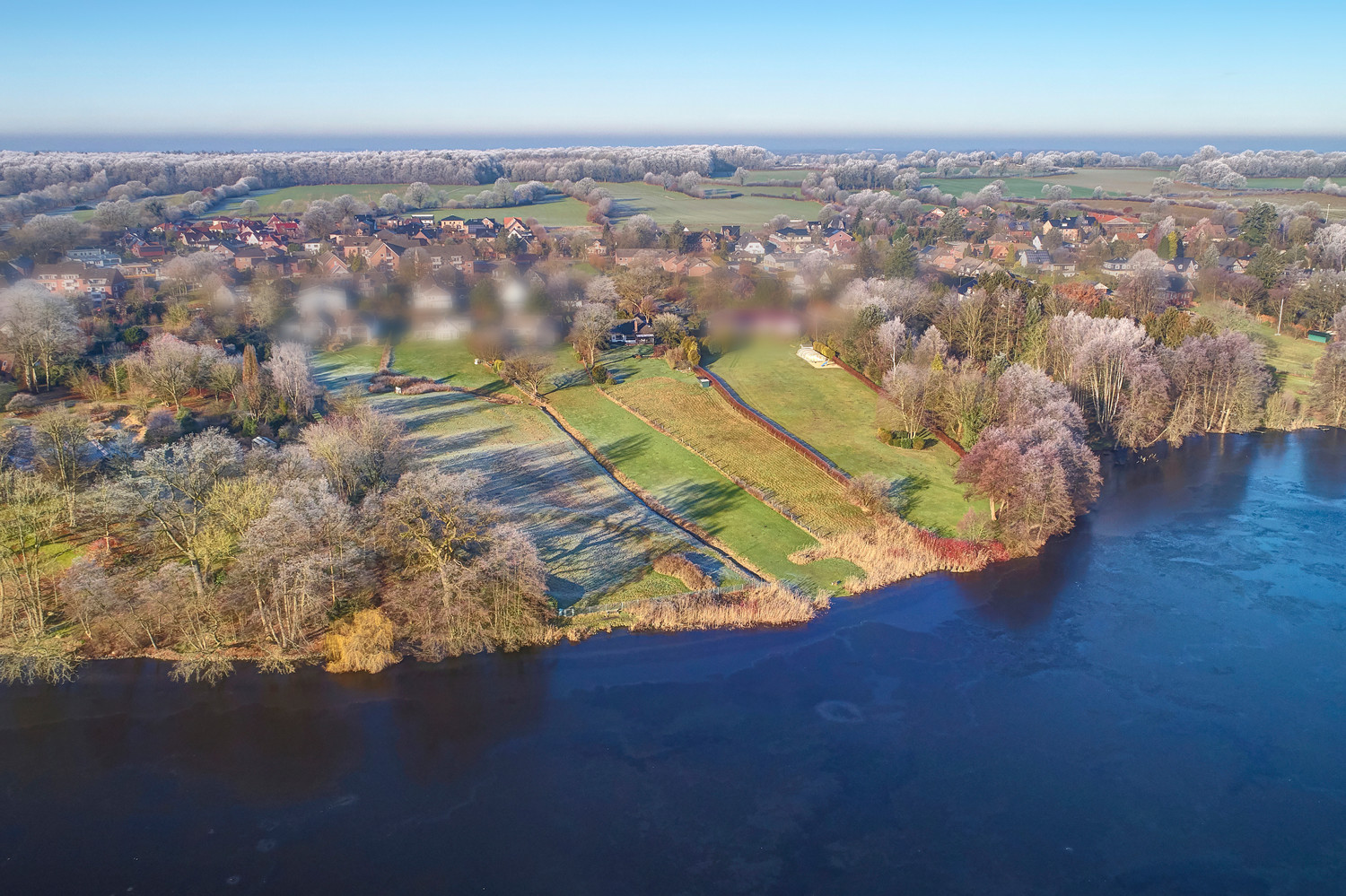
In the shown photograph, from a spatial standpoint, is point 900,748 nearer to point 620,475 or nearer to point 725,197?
point 620,475

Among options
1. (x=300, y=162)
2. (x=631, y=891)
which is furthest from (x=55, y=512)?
(x=300, y=162)

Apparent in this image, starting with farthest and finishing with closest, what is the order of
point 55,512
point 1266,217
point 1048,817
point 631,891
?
1. point 1266,217
2. point 55,512
3. point 1048,817
4. point 631,891

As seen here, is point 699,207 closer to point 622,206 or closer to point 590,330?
point 622,206

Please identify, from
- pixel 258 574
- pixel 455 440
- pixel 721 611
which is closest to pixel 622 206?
pixel 455 440

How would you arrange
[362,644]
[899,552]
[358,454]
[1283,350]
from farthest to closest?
1. [1283,350]
2. [899,552]
3. [358,454]
4. [362,644]

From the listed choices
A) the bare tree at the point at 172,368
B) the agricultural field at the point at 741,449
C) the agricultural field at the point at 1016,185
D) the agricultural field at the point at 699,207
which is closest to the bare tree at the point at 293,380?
the bare tree at the point at 172,368

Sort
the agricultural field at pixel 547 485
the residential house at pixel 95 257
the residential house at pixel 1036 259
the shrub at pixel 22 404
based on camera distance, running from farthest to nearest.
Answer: the residential house at pixel 1036 259, the residential house at pixel 95 257, the shrub at pixel 22 404, the agricultural field at pixel 547 485

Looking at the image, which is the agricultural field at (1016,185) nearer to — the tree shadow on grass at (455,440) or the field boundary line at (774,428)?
the field boundary line at (774,428)
